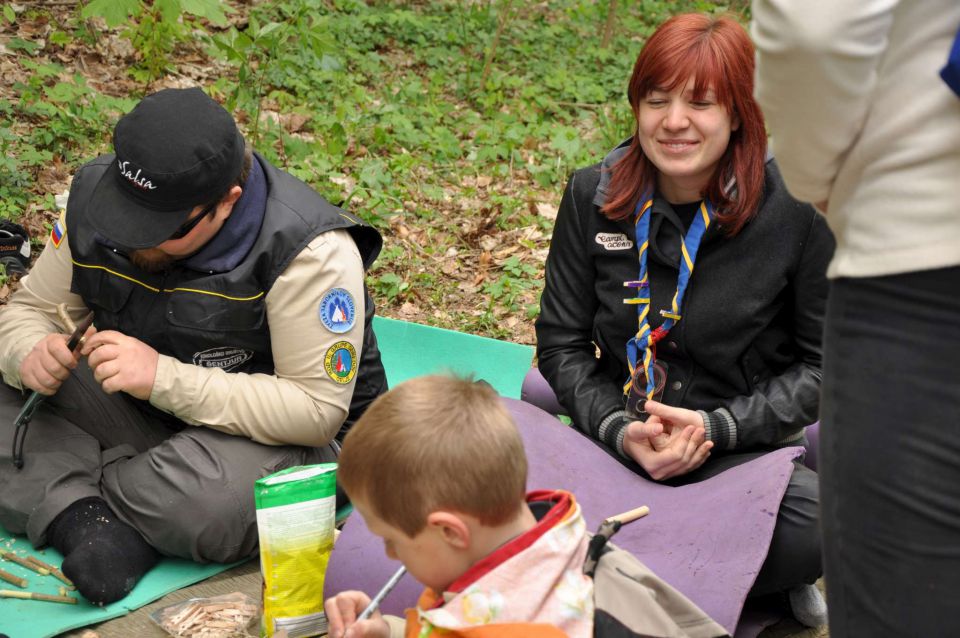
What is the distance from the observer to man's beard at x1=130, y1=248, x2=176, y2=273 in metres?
2.68

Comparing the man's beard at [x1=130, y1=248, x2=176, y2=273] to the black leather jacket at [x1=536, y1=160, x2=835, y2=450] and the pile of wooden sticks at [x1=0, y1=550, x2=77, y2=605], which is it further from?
the black leather jacket at [x1=536, y1=160, x2=835, y2=450]

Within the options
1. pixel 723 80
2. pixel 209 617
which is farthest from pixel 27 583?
pixel 723 80

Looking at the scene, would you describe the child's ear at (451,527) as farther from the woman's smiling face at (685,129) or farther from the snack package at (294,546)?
the woman's smiling face at (685,129)

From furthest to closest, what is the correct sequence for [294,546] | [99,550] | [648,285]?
1. [648,285]
2. [99,550]
3. [294,546]

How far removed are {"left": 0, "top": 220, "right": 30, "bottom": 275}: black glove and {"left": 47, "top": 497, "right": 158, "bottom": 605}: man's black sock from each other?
1567 millimetres

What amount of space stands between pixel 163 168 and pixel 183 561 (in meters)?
1.03

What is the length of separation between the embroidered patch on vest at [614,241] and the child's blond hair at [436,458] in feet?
3.86

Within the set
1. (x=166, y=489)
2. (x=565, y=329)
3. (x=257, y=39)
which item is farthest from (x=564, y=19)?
(x=166, y=489)

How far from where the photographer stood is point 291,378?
9.11 feet

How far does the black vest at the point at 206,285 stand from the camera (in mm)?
2691

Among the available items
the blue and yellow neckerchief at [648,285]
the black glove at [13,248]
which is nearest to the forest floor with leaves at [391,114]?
the black glove at [13,248]

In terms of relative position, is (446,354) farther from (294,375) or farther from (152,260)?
(152,260)

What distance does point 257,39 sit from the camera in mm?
4754

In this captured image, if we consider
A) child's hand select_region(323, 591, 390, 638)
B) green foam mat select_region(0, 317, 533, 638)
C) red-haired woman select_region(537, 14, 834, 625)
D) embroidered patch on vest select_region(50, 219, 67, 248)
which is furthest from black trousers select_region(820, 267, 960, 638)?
embroidered patch on vest select_region(50, 219, 67, 248)
